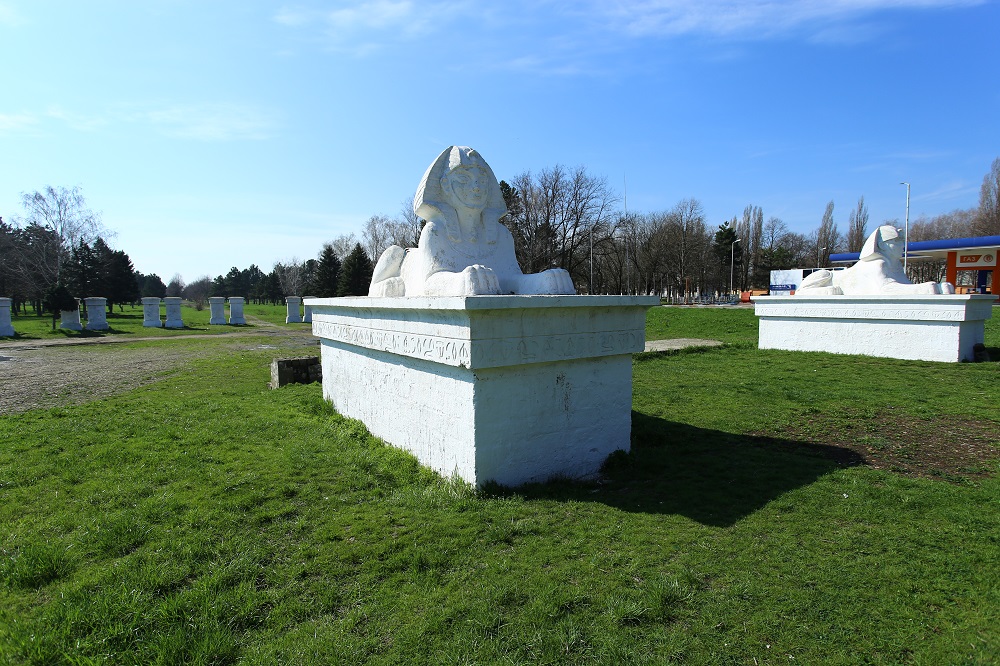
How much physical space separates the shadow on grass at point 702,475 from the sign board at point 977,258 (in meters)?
28.8

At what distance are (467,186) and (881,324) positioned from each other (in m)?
8.46

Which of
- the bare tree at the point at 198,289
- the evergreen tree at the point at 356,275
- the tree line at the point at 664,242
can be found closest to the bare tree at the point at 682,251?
the tree line at the point at 664,242

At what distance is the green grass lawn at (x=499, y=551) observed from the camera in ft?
6.28

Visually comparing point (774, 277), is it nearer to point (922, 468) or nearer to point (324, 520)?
point (922, 468)

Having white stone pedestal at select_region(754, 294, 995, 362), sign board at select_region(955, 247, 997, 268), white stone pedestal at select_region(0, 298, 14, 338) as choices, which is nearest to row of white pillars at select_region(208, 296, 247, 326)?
white stone pedestal at select_region(0, 298, 14, 338)

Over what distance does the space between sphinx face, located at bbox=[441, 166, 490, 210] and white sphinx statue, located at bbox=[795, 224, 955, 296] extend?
8389 mm

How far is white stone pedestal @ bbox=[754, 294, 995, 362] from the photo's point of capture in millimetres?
8330

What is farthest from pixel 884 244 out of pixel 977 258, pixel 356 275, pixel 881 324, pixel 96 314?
pixel 356 275

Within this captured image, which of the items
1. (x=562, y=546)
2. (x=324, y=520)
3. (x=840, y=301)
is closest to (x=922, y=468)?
(x=562, y=546)

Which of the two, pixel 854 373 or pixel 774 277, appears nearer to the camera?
pixel 854 373

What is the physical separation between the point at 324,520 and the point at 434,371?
3.78ft

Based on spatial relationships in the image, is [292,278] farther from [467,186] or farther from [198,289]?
[467,186]

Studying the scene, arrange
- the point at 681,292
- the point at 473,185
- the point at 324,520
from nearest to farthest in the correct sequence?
the point at 324,520 < the point at 473,185 < the point at 681,292

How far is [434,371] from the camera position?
360cm
